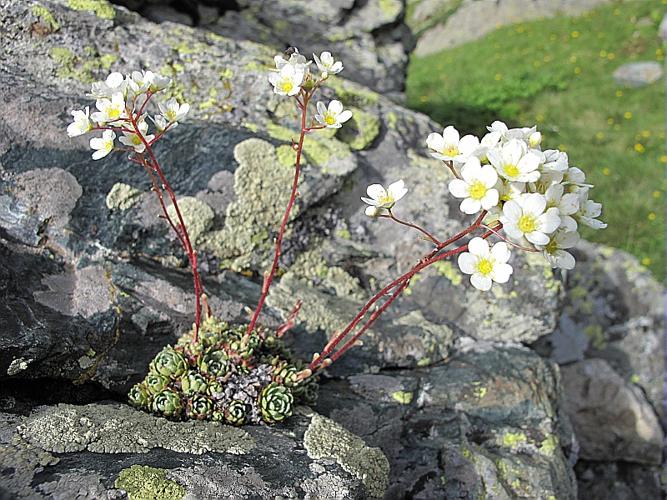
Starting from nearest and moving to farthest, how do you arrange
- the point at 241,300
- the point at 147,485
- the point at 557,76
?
the point at 147,485 → the point at 241,300 → the point at 557,76

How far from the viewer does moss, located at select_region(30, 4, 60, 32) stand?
356 cm

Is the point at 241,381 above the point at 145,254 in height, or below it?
below

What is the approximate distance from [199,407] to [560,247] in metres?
1.57

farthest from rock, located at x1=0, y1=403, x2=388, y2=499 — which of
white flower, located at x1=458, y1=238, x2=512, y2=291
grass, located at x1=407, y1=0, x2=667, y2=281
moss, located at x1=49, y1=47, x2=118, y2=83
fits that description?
grass, located at x1=407, y1=0, x2=667, y2=281

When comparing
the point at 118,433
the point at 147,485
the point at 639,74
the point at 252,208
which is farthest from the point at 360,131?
the point at 639,74

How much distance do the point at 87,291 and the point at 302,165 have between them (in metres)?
1.44

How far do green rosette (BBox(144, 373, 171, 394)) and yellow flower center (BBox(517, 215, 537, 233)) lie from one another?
5.30 ft

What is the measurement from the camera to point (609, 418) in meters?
4.63

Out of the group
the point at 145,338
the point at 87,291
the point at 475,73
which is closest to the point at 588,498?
the point at 145,338

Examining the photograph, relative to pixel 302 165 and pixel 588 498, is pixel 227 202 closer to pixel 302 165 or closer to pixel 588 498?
pixel 302 165

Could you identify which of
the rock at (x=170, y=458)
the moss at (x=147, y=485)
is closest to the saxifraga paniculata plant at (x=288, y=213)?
the rock at (x=170, y=458)

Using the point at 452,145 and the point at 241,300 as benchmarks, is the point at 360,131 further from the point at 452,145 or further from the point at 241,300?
the point at 452,145

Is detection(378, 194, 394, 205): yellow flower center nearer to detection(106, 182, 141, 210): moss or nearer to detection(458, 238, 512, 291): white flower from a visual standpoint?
detection(458, 238, 512, 291): white flower

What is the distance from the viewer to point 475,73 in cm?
1170
